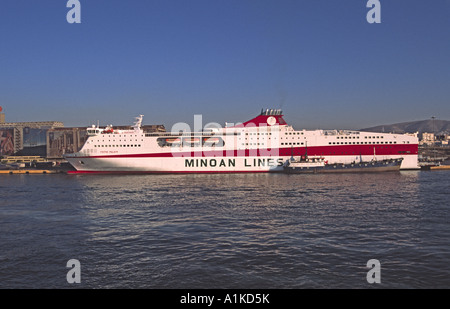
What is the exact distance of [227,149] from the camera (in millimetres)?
46844

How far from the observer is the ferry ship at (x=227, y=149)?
151 ft

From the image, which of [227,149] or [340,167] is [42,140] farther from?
[340,167]

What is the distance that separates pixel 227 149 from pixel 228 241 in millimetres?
33237

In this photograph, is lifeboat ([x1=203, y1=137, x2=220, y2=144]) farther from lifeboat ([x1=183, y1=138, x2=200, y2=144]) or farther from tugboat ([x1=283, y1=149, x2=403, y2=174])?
tugboat ([x1=283, y1=149, x2=403, y2=174])

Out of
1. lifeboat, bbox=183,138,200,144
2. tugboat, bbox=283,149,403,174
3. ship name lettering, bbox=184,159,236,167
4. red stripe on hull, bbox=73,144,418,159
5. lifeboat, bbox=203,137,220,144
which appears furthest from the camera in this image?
lifeboat, bbox=203,137,220,144

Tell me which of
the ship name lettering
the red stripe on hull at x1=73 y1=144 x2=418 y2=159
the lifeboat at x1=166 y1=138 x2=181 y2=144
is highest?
the lifeboat at x1=166 y1=138 x2=181 y2=144

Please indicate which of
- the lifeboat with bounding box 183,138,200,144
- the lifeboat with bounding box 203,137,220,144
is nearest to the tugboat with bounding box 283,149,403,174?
the lifeboat with bounding box 203,137,220,144

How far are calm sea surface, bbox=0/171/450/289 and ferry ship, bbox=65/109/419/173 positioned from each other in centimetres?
2116

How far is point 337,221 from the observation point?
55.8 feet

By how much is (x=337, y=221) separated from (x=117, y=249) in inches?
408

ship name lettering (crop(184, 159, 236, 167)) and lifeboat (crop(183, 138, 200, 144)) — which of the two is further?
lifeboat (crop(183, 138, 200, 144))

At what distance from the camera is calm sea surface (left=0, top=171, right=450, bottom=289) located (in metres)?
10.1
